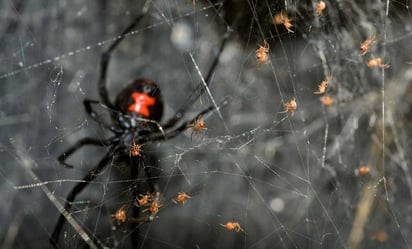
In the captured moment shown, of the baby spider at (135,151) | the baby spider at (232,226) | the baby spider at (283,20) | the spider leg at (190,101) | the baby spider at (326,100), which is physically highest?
the baby spider at (283,20)

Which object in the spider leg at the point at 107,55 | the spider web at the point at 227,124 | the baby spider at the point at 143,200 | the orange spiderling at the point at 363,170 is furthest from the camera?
the spider leg at the point at 107,55

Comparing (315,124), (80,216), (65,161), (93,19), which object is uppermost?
(93,19)

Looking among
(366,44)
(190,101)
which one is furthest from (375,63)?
(190,101)

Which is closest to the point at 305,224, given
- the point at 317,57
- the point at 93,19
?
the point at 317,57

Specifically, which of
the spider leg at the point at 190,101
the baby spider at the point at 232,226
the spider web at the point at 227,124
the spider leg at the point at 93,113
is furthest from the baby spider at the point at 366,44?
the spider leg at the point at 93,113

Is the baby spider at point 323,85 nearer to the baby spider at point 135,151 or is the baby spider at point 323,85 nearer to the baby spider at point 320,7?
the baby spider at point 320,7

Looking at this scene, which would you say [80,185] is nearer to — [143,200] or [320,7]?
[143,200]

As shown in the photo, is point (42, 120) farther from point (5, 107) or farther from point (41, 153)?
point (41, 153)
